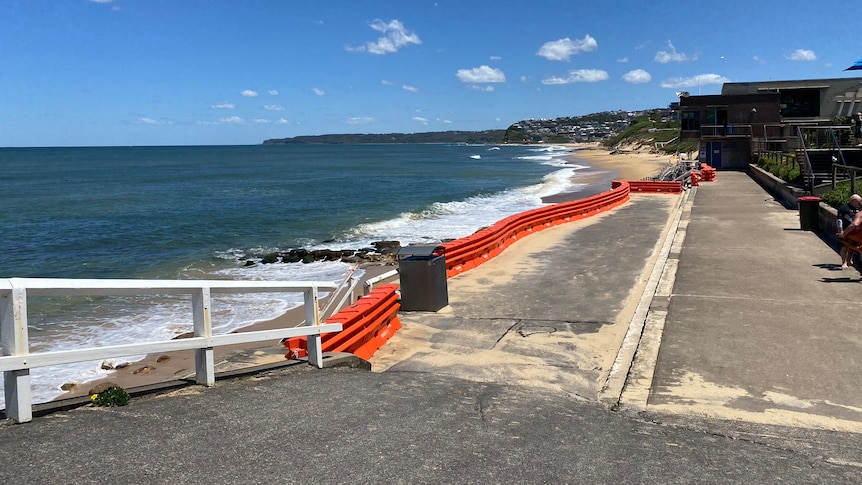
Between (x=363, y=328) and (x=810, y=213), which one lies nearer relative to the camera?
(x=363, y=328)

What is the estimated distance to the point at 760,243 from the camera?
1569 centimetres

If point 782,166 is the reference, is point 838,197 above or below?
below

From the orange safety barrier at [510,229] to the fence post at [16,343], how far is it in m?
8.03

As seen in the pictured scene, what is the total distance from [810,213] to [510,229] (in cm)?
766

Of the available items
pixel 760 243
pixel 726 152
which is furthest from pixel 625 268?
pixel 726 152

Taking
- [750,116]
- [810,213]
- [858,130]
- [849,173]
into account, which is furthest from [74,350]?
[750,116]

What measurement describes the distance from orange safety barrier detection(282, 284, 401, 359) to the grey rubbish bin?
0.96 m

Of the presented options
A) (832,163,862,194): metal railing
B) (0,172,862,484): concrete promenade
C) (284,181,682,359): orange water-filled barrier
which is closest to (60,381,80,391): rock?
(284,181,682,359): orange water-filled barrier

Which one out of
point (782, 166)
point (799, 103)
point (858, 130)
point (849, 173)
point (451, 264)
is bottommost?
point (451, 264)

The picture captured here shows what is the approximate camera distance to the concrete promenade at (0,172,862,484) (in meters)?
4.03

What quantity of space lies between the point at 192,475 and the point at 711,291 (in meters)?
9.31

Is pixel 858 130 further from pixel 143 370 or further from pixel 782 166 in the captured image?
pixel 143 370

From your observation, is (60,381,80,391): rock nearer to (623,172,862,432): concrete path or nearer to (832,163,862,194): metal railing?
(623,172,862,432): concrete path

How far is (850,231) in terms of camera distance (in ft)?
36.4
